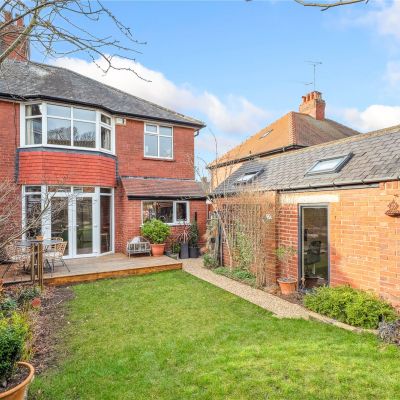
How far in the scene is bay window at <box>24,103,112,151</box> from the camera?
10984mm

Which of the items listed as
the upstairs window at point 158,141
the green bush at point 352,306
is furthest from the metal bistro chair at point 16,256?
the green bush at point 352,306

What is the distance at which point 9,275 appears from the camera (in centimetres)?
854

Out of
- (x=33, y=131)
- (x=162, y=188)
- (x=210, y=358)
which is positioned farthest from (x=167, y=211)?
(x=210, y=358)

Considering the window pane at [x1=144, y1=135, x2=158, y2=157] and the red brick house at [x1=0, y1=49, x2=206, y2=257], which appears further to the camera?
the window pane at [x1=144, y1=135, x2=158, y2=157]

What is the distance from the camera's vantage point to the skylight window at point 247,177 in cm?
996

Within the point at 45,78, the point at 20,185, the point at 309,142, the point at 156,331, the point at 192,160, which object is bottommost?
the point at 156,331

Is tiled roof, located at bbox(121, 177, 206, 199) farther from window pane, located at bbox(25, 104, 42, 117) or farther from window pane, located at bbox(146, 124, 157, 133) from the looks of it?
window pane, located at bbox(25, 104, 42, 117)

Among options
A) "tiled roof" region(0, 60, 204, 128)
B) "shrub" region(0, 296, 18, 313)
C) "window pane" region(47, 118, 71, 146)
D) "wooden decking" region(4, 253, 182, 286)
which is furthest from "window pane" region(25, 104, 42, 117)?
"shrub" region(0, 296, 18, 313)

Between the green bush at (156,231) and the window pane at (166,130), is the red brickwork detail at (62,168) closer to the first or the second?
the green bush at (156,231)

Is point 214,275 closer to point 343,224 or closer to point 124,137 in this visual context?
point 343,224

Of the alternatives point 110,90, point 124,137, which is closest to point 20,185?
point 124,137

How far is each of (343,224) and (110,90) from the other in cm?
1306

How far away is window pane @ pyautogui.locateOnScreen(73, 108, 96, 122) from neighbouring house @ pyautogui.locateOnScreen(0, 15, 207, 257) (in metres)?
0.04

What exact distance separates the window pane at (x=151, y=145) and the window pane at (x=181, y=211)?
272cm
